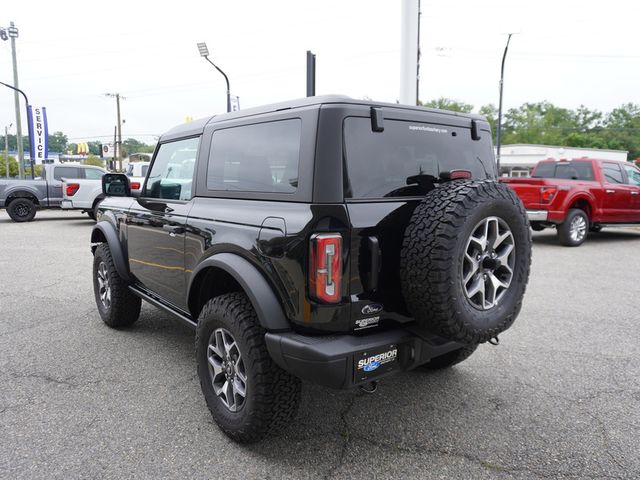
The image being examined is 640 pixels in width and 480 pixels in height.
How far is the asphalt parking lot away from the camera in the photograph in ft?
8.15

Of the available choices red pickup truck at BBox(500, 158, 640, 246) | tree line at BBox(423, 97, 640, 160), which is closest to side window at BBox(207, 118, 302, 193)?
red pickup truck at BBox(500, 158, 640, 246)

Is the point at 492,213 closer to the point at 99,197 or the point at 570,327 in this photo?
the point at 570,327

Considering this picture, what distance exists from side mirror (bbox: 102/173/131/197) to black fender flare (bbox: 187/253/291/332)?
210 centimetres

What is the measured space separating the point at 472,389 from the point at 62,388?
2.91 m

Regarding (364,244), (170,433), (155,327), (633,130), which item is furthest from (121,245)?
(633,130)

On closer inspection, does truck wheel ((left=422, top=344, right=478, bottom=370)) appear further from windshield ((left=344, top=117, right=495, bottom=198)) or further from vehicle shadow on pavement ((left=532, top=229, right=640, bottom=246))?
vehicle shadow on pavement ((left=532, top=229, right=640, bottom=246))

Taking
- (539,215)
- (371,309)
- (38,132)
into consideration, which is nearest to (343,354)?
(371,309)

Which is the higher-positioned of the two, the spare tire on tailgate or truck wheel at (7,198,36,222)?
the spare tire on tailgate

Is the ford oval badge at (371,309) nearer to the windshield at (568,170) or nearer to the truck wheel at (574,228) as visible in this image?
the truck wheel at (574,228)

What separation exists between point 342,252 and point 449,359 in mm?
1731

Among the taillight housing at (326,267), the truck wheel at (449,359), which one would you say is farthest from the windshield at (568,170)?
the taillight housing at (326,267)

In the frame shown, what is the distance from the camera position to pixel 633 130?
79.1m

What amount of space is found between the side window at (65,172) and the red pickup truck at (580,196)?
1241cm

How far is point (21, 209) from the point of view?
14.6m
